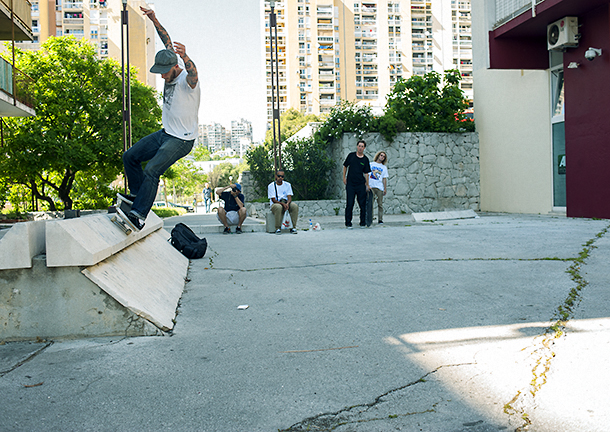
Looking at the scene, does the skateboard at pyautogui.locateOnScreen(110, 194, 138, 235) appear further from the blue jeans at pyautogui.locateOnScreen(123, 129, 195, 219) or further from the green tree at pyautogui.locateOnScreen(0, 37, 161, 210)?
the green tree at pyautogui.locateOnScreen(0, 37, 161, 210)

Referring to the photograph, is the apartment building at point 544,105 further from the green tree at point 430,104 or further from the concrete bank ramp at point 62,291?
the concrete bank ramp at point 62,291

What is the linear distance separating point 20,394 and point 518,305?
287cm

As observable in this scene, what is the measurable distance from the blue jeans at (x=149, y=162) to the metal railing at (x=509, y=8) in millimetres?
10055

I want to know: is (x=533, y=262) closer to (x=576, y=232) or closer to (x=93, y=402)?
(x=576, y=232)

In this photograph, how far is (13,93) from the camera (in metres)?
15.6

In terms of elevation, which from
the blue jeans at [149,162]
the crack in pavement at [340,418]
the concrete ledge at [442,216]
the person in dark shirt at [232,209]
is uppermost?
the blue jeans at [149,162]

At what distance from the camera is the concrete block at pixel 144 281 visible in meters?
2.80

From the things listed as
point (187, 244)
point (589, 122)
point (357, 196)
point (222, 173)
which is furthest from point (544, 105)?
point (222, 173)

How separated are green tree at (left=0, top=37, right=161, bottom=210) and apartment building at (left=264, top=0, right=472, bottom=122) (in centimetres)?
6147

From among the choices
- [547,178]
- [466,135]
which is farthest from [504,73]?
[547,178]

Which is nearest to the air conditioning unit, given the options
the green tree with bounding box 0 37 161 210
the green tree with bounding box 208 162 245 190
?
the green tree with bounding box 0 37 161 210

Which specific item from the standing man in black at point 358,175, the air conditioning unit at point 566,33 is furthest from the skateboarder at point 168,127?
the air conditioning unit at point 566,33

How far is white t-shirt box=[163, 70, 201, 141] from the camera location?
411cm

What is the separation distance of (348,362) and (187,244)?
13.4ft
